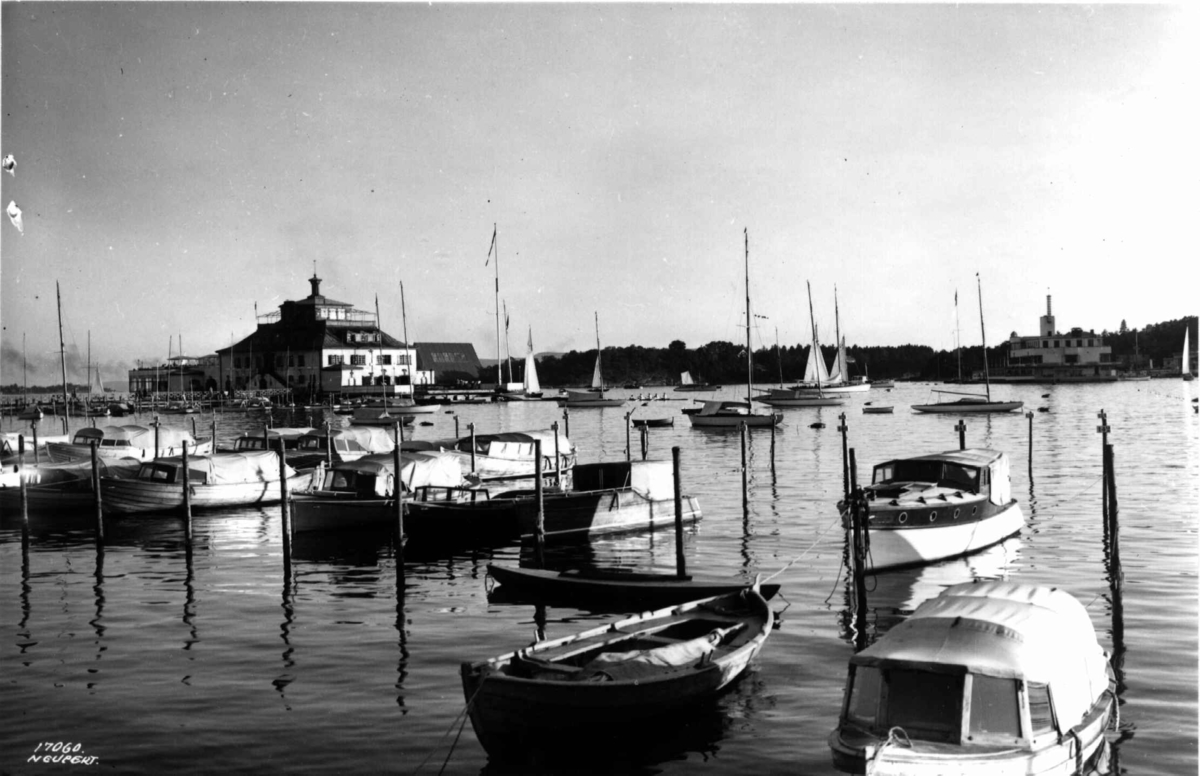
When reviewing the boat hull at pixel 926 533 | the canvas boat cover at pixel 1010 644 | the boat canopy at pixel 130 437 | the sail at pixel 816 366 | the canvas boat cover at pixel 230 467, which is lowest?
the boat hull at pixel 926 533

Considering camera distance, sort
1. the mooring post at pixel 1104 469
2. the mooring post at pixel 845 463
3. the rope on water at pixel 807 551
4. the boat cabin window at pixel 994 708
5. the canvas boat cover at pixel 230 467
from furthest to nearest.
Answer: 1. the canvas boat cover at pixel 230 467
2. the mooring post at pixel 845 463
3. the rope on water at pixel 807 551
4. the mooring post at pixel 1104 469
5. the boat cabin window at pixel 994 708

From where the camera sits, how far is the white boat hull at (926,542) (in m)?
28.0

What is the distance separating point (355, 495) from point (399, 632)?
48.7 ft

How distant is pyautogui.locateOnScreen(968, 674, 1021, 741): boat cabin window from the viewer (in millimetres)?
12531

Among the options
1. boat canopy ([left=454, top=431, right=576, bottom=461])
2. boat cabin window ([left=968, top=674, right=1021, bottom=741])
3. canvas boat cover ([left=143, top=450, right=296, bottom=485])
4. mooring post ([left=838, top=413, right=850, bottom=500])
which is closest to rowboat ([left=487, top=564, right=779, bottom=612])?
mooring post ([left=838, top=413, right=850, bottom=500])

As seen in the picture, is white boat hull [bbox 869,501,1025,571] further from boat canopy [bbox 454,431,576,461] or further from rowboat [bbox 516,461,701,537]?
boat canopy [bbox 454,431,576,461]

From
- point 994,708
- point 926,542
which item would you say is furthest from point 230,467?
point 994,708

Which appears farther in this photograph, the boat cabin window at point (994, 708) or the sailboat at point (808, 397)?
the sailboat at point (808, 397)

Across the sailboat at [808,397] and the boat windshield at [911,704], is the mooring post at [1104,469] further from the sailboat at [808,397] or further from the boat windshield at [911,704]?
the sailboat at [808,397]

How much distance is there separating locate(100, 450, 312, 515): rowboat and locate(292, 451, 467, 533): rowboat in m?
2.85

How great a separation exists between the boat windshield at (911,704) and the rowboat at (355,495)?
77.3 feet

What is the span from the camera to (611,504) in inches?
1406

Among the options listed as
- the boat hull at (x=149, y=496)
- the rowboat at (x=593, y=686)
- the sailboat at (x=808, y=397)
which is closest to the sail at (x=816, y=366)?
the sailboat at (x=808, y=397)

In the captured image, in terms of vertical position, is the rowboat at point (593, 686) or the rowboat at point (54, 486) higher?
the rowboat at point (54, 486)
